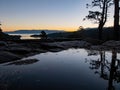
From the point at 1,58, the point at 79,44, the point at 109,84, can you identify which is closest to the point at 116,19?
the point at 79,44

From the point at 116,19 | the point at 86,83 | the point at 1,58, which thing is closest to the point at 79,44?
the point at 116,19

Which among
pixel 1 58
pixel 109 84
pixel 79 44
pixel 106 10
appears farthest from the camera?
pixel 106 10

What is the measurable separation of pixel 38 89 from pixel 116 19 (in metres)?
12.9

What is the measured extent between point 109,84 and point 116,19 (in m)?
12.2

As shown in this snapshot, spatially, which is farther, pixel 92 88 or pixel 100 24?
pixel 100 24

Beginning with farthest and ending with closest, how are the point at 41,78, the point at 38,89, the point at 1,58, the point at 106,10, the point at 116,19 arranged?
1. the point at 106,10
2. the point at 116,19
3. the point at 1,58
4. the point at 41,78
5. the point at 38,89

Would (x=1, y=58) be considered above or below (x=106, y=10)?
below

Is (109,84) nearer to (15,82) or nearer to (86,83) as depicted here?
(86,83)

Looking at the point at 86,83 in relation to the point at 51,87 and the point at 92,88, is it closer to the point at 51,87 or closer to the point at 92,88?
the point at 92,88

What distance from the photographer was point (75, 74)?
395 cm

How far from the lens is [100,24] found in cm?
1956

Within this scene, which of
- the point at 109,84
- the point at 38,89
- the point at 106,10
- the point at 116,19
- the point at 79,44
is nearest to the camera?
the point at 38,89

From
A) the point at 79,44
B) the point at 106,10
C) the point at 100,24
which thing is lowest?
the point at 79,44

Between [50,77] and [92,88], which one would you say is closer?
[92,88]
